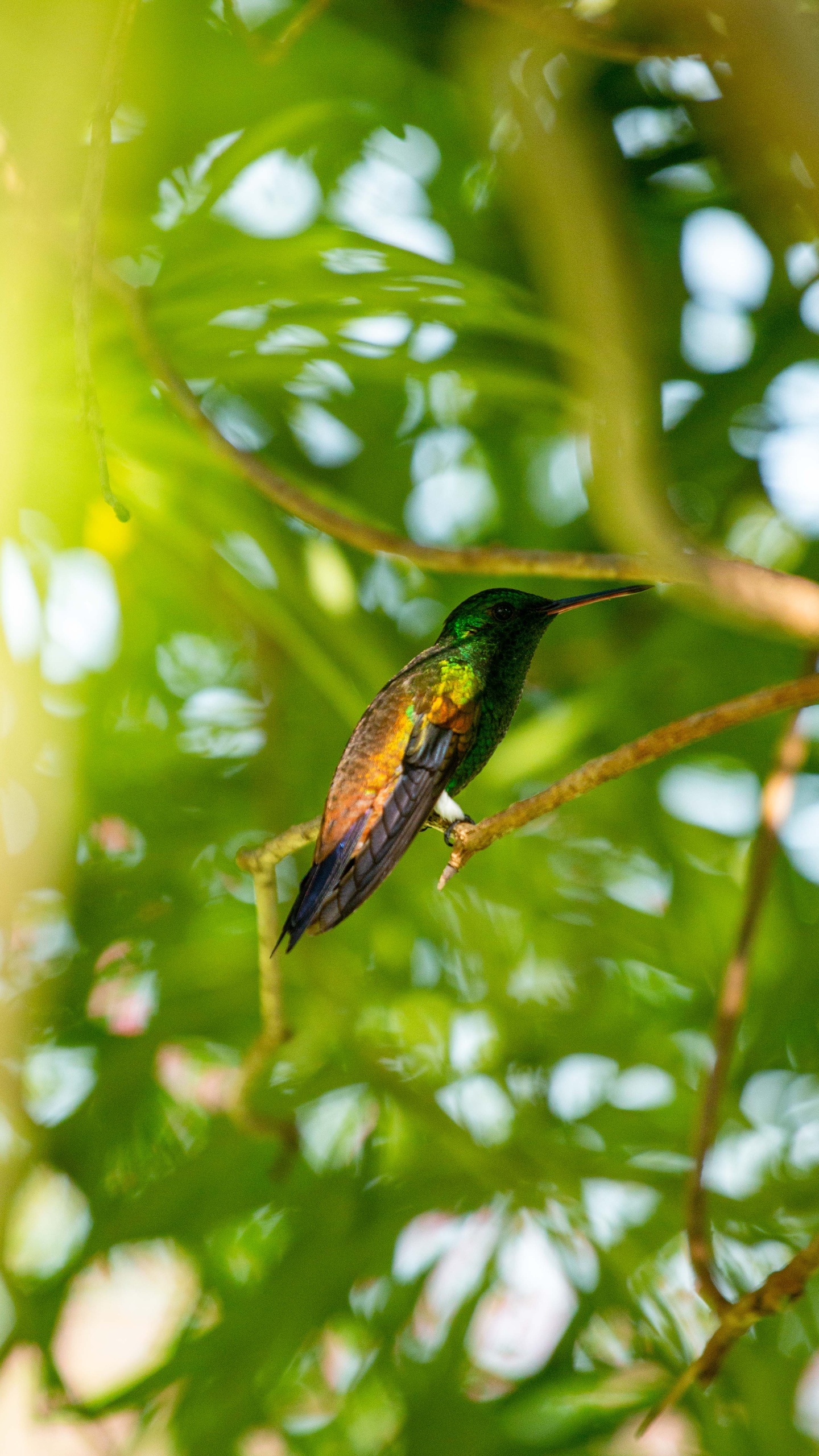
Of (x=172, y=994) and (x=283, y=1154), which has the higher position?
(x=172, y=994)

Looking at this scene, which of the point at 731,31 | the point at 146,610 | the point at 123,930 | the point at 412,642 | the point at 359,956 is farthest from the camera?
the point at 123,930

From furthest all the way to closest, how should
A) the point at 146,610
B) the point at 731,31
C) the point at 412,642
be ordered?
1. the point at 146,610
2. the point at 412,642
3. the point at 731,31

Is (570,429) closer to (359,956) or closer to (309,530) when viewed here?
(309,530)

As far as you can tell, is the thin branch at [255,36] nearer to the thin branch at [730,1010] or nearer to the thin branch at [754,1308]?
the thin branch at [730,1010]

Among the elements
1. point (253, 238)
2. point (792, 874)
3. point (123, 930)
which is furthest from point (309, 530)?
point (792, 874)

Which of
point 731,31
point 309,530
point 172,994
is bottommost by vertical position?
point 172,994

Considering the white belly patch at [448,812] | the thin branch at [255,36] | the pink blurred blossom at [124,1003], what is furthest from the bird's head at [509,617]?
the pink blurred blossom at [124,1003]

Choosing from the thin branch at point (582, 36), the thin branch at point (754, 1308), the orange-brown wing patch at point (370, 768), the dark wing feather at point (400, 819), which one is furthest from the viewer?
the thin branch at point (582, 36)
